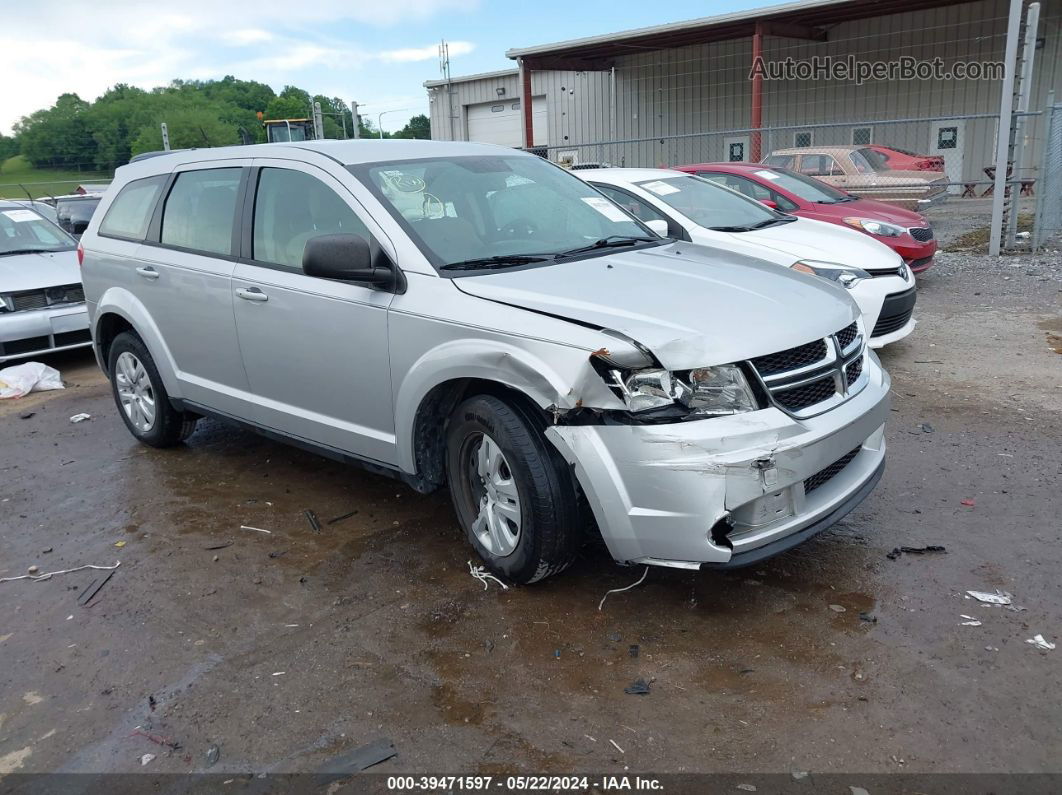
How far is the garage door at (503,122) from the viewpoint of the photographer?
95.8ft

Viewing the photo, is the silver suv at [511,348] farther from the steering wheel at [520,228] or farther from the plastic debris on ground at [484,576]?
the plastic debris on ground at [484,576]

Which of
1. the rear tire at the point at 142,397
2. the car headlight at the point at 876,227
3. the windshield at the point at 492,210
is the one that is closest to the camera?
the windshield at the point at 492,210

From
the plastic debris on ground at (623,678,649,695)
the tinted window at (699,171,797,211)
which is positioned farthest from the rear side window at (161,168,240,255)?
the tinted window at (699,171,797,211)

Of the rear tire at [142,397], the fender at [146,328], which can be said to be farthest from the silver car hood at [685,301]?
the rear tire at [142,397]

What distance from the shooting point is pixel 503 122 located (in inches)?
1193

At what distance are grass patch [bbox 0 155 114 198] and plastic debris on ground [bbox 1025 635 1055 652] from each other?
27.5m

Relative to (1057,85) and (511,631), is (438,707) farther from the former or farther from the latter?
(1057,85)

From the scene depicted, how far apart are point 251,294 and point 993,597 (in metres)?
3.70

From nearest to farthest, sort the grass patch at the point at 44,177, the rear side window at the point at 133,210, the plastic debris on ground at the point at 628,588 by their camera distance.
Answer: the plastic debris on ground at the point at 628,588 → the rear side window at the point at 133,210 → the grass patch at the point at 44,177

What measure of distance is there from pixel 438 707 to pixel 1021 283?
10164 mm

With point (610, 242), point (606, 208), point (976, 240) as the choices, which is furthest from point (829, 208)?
point (610, 242)

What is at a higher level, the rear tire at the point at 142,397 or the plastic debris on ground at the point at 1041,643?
the rear tire at the point at 142,397

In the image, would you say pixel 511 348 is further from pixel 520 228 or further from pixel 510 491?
pixel 520 228

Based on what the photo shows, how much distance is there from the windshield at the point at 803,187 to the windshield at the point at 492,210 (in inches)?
230
